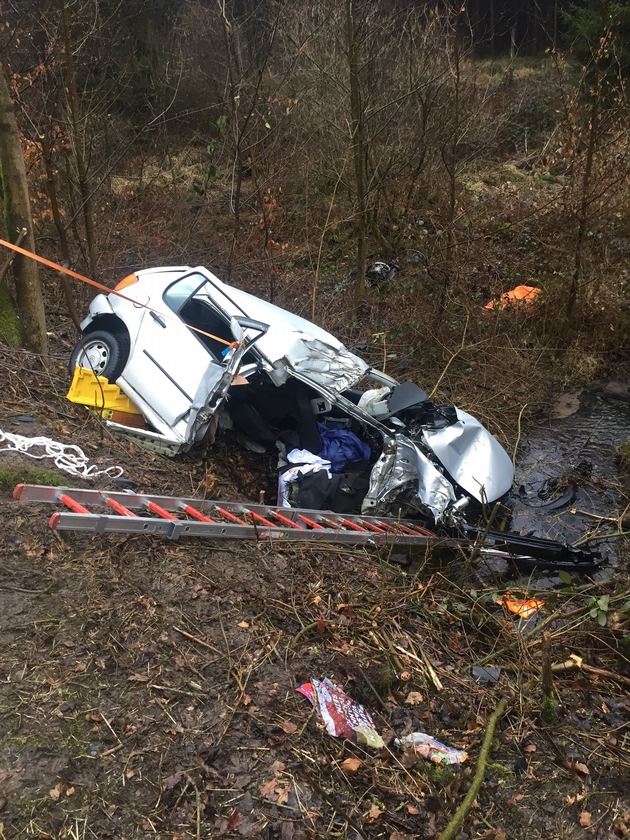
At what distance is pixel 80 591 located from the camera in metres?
3.47

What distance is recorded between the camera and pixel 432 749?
131 inches

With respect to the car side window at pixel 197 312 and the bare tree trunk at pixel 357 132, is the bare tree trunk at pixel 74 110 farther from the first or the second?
the bare tree trunk at pixel 357 132

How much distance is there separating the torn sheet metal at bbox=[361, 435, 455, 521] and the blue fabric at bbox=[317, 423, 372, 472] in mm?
383

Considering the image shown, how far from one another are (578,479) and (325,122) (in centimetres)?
808

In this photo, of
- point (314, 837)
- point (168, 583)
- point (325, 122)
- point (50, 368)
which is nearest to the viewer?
point (314, 837)

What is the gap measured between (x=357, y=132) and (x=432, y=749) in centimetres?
967

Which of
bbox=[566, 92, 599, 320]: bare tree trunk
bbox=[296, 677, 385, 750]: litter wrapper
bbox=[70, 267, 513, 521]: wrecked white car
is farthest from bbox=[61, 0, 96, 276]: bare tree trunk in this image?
bbox=[296, 677, 385, 750]: litter wrapper

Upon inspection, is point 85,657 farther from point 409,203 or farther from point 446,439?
point 409,203

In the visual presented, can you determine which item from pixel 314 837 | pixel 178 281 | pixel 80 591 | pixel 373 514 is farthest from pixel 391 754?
pixel 178 281

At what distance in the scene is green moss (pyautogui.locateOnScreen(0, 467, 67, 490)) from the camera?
4.02 m

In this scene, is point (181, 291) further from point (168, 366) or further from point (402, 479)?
point (402, 479)

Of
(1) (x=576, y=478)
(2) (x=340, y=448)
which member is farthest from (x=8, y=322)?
(1) (x=576, y=478)

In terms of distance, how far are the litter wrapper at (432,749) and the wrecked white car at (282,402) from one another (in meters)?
2.71

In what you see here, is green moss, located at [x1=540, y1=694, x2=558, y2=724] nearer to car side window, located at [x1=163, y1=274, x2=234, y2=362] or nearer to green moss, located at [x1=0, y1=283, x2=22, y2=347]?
car side window, located at [x1=163, y1=274, x2=234, y2=362]
